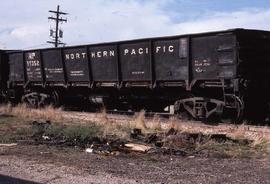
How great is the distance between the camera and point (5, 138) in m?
13.7

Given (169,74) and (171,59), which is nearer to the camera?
Result: (171,59)

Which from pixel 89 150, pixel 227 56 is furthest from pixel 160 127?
pixel 89 150

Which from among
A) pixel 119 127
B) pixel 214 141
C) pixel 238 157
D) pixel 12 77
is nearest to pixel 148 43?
pixel 119 127

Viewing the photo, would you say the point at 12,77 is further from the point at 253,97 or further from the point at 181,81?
the point at 253,97

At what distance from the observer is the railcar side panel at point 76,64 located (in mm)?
22625

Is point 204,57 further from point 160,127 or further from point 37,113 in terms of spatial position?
point 37,113

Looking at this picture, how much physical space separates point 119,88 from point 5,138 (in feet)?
25.6

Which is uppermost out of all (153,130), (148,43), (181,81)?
(148,43)

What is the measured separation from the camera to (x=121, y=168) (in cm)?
930

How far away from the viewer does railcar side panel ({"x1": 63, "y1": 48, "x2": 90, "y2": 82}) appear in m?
22.6

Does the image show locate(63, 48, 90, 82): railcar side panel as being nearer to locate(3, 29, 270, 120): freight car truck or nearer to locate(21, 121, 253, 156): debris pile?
locate(3, 29, 270, 120): freight car truck

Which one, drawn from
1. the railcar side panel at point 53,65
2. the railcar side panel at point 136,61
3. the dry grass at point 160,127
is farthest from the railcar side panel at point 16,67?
the railcar side panel at point 136,61

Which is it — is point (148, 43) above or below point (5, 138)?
above

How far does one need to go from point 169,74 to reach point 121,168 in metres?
9.73
